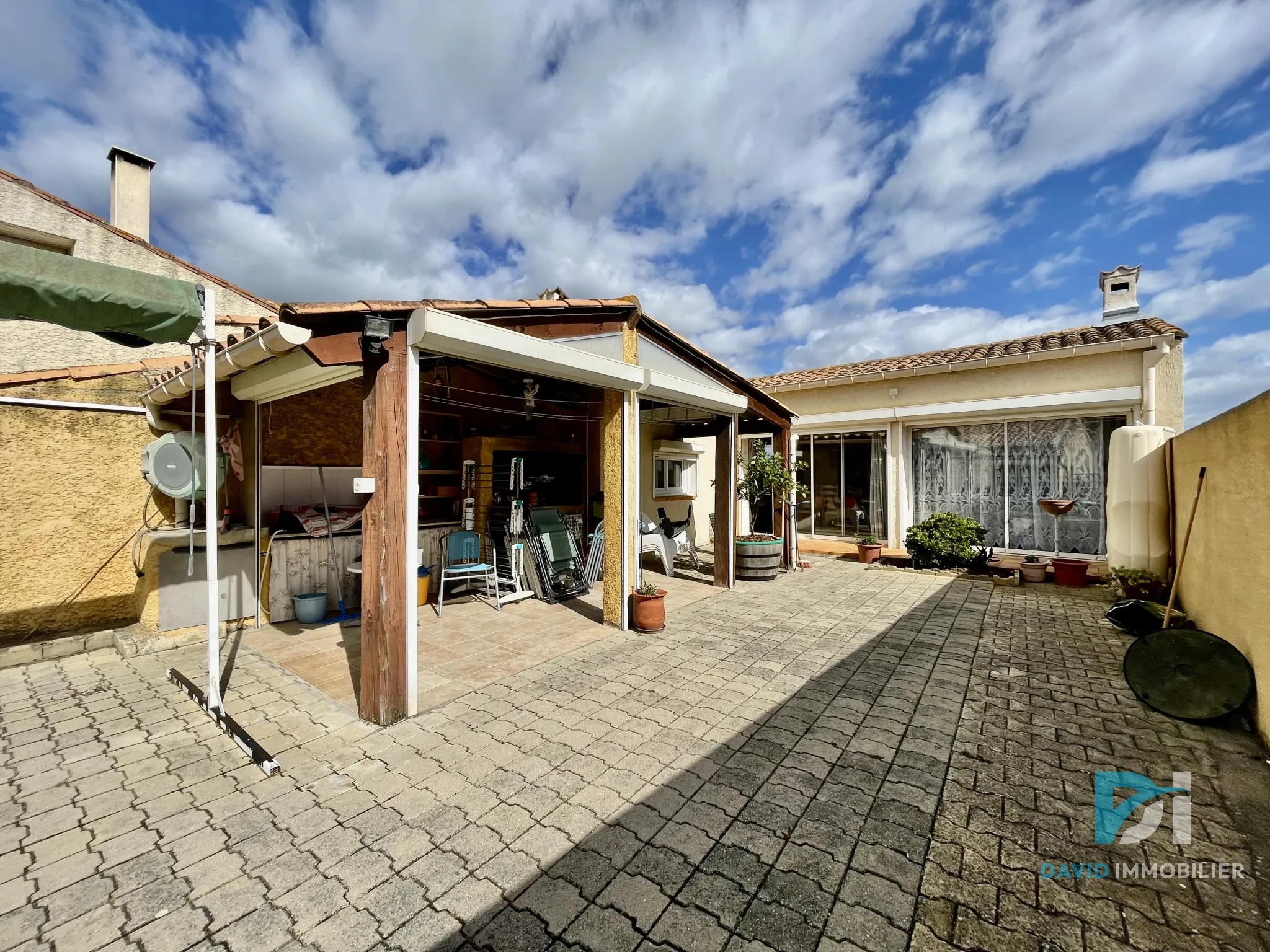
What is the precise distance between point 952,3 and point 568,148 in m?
5.80

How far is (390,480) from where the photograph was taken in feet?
12.0

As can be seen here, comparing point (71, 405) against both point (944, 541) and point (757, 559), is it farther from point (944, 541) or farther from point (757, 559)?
point (944, 541)

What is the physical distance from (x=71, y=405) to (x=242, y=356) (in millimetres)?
3142

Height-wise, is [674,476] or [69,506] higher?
[674,476]

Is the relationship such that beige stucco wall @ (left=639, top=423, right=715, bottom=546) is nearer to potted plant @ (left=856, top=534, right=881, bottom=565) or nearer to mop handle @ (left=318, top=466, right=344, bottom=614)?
potted plant @ (left=856, top=534, right=881, bottom=565)

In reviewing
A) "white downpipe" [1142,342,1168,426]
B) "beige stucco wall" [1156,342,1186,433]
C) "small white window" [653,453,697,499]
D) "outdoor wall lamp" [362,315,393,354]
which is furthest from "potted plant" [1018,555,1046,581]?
"outdoor wall lamp" [362,315,393,354]

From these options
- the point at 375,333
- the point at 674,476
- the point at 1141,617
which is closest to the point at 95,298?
the point at 375,333

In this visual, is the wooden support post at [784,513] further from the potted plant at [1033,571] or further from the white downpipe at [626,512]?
the white downpipe at [626,512]

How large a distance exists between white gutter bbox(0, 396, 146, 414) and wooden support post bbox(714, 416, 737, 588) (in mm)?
7755

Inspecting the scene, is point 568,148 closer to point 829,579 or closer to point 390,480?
point 390,480

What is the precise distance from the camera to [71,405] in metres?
5.45

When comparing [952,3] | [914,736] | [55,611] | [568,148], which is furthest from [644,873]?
Result: [568,148]

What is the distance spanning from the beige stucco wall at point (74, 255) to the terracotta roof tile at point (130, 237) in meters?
0.04

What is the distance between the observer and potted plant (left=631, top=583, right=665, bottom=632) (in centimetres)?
585
